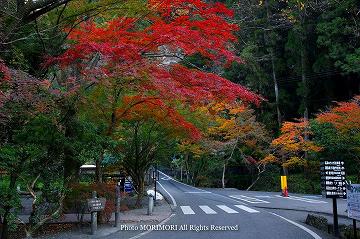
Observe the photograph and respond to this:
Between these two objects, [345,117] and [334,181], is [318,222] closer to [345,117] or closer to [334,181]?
[334,181]

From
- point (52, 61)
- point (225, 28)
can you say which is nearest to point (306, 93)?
point (225, 28)

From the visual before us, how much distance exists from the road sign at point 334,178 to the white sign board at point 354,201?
100cm

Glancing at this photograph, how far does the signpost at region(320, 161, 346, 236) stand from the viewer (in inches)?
331

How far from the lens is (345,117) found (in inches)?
827

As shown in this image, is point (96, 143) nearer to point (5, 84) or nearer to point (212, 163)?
point (5, 84)

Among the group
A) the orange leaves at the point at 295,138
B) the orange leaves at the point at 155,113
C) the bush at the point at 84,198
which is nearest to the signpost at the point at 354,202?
the orange leaves at the point at 155,113

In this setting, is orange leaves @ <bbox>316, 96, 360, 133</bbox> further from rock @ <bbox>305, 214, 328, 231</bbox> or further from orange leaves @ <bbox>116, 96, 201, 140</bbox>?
rock @ <bbox>305, 214, 328, 231</bbox>

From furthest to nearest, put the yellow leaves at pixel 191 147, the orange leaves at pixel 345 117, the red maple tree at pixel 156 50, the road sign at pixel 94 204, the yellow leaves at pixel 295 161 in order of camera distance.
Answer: the yellow leaves at pixel 191 147 < the yellow leaves at pixel 295 161 < the orange leaves at pixel 345 117 < the road sign at pixel 94 204 < the red maple tree at pixel 156 50

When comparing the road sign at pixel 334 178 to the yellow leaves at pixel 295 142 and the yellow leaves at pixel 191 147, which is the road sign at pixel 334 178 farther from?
the yellow leaves at pixel 191 147

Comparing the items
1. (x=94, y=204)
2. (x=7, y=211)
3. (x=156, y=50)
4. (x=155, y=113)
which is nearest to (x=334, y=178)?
(x=156, y=50)

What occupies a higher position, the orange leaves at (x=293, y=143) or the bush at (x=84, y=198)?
the orange leaves at (x=293, y=143)

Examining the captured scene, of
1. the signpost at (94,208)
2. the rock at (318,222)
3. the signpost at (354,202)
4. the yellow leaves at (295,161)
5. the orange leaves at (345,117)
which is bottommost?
the rock at (318,222)

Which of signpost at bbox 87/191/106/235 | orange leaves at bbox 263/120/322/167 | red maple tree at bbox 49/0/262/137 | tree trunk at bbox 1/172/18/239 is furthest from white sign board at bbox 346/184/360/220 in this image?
orange leaves at bbox 263/120/322/167

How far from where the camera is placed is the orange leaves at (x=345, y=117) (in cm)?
2030
